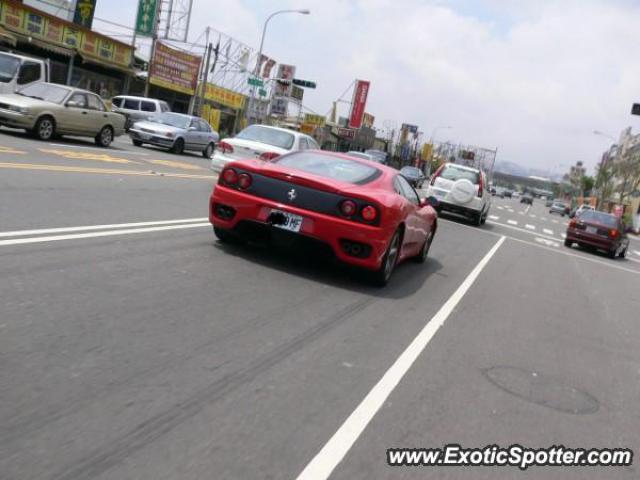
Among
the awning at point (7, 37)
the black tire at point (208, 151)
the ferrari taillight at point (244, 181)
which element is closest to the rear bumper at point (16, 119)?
the black tire at point (208, 151)

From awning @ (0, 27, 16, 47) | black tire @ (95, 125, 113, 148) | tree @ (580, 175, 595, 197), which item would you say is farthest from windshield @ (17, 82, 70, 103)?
tree @ (580, 175, 595, 197)

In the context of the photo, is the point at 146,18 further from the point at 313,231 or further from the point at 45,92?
the point at 313,231

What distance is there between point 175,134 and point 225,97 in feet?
104

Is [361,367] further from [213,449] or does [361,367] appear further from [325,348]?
[213,449]

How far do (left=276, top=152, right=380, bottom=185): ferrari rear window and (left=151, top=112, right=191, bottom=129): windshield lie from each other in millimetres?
18795

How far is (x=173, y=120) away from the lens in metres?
26.7

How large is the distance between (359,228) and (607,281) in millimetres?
7818

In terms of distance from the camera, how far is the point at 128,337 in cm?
466

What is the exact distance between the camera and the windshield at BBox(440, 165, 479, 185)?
875 inches

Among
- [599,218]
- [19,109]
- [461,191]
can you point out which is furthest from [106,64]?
[599,218]

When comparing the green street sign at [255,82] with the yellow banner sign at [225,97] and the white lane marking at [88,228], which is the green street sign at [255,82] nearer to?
the yellow banner sign at [225,97]

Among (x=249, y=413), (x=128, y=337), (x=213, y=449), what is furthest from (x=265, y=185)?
(x=213, y=449)

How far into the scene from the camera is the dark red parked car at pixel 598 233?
65.3 feet

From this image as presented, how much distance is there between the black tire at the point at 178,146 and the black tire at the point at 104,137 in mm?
4321
